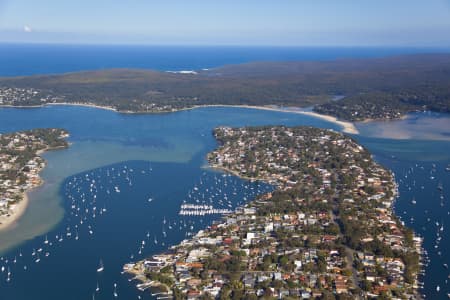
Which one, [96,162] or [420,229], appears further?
[96,162]

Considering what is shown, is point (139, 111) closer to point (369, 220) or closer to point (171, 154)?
point (171, 154)

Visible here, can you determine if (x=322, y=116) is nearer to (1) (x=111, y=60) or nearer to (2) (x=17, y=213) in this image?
(2) (x=17, y=213)

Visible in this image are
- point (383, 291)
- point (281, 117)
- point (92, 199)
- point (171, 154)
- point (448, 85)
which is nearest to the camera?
point (383, 291)

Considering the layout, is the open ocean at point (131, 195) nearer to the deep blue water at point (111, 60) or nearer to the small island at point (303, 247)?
the small island at point (303, 247)

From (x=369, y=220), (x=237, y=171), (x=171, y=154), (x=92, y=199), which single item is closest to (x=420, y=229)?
(x=369, y=220)

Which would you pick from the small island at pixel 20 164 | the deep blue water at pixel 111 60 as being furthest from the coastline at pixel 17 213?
the deep blue water at pixel 111 60

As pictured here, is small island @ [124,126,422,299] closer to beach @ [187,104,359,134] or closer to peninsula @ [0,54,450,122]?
beach @ [187,104,359,134]

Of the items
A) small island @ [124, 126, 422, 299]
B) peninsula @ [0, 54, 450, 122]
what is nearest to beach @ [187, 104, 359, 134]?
peninsula @ [0, 54, 450, 122]
